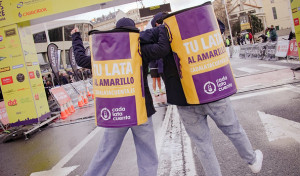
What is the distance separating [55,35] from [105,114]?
5030 cm

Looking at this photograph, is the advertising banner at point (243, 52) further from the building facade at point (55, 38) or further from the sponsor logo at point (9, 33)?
the building facade at point (55, 38)

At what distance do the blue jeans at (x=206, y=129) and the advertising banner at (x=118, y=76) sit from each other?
1.58 feet

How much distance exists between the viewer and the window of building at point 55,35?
4725 centimetres

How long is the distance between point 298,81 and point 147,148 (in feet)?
21.1

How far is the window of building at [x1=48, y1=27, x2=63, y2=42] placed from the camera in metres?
47.2

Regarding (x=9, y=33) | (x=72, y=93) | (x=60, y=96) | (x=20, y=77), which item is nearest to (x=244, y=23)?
(x=72, y=93)

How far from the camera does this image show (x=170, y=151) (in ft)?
12.3

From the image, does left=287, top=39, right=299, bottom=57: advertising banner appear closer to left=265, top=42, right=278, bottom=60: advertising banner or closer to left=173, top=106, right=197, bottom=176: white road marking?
left=265, top=42, right=278, bottom=60: advertising banner

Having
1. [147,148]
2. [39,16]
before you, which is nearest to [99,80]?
[147,148]

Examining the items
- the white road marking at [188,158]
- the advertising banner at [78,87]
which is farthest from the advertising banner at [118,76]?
the advertising banner at [78,87]

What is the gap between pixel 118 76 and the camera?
2.20 meters

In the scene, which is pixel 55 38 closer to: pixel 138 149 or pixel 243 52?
pixel 243 52

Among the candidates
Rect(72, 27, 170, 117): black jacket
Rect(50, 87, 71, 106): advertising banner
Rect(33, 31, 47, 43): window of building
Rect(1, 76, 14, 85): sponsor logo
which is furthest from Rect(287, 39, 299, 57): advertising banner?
Rect(33, 31, 47, 43): window of building

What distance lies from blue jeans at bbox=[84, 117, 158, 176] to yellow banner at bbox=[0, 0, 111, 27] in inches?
238
